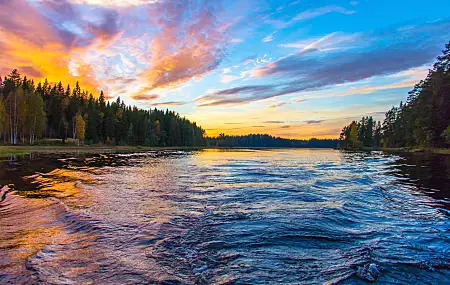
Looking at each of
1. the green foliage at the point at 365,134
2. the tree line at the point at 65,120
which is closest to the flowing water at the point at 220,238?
the tree line at the point at 65,120

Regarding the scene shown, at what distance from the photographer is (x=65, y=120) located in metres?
102

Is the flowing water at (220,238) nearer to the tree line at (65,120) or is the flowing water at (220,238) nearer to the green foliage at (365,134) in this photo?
the tree line at (65,120)

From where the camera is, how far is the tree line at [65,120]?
75.1 m

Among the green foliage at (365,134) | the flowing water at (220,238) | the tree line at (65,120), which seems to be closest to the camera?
the flowing water at (220,238)

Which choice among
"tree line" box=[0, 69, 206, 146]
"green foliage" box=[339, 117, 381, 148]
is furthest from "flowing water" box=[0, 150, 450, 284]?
"green foliage" box=[339, 117, 381, 148]

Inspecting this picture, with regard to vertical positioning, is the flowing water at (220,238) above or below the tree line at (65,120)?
below

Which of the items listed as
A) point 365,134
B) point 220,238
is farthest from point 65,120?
point 365,134

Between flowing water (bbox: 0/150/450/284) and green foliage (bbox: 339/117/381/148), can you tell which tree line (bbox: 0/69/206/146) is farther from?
green foliage (bbox: 339/117/381/148)

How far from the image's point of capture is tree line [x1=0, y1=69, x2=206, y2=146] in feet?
246

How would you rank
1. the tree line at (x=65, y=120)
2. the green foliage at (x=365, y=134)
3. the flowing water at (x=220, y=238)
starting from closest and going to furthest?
the flowing water at (x=220, y=238) < the tree line at (x=65, y=120) < the green foliage at (x=365, y=134)

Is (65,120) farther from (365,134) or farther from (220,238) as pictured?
(365,134)

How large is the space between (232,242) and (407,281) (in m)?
4.02

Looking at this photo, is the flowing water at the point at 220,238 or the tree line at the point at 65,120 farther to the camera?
the tree line at the point at 65,120

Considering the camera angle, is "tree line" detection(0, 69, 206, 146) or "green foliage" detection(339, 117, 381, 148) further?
"green foliage" detection(339, 117, 381, 148)
